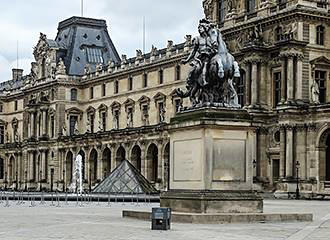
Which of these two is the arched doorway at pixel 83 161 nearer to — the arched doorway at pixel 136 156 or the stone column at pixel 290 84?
the arched doorway at pixel 136 156

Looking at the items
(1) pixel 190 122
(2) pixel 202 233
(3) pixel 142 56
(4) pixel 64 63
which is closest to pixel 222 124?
(1) pixel 190 122

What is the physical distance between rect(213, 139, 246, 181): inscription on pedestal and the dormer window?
10043 cm

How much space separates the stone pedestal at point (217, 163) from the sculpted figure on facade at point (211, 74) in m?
0.63

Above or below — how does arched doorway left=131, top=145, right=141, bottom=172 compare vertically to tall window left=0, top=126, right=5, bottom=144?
below

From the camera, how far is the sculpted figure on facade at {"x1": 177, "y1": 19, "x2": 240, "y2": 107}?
27.6m

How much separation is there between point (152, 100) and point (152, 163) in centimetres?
1037

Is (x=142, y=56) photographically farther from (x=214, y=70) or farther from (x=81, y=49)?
(x=214, y=70)

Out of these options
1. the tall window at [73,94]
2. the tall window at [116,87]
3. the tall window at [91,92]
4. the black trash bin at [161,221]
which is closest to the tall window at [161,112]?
the tall window at [116,87]

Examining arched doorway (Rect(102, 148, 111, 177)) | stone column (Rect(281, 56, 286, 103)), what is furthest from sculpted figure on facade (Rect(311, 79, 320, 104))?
arched doorway (Rect(102, 148, 111, 177))

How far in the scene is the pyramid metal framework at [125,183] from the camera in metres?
66.6

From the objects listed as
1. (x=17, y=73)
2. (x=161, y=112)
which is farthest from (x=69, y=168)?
(x=17, y=73)

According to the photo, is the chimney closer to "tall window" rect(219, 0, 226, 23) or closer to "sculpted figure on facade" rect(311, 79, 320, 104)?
"tall window" rect(219, 0, 226, 23)

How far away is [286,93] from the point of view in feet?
236

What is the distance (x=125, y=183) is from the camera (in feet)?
223
